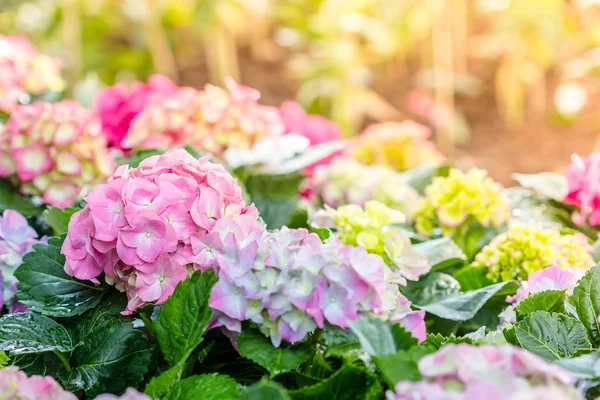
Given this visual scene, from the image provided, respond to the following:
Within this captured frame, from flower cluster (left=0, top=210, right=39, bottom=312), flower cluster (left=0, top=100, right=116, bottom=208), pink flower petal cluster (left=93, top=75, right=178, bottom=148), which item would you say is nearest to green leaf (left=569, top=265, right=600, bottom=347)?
flower cluster (left=0, top=210, right=39, bottom=312)

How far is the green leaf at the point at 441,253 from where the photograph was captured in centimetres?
101

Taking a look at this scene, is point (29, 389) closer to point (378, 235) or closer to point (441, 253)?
point (378, 235)

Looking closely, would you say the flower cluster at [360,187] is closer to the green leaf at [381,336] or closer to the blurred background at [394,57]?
the green leaf at [381,336]

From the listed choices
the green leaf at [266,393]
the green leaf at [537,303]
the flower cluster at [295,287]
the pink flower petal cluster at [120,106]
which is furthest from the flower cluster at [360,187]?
the green leaf at [266,393]

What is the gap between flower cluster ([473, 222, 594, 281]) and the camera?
3.19ft

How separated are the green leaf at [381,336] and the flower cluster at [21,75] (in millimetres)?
890

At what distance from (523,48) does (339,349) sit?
2.68 metres

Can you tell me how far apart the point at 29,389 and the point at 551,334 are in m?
0.48

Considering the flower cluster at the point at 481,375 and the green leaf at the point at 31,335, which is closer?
the flower cluster at the point at 481,375

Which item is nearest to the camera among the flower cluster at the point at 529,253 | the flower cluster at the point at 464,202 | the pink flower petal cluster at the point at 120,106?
the flower cluster at the point at 529,253

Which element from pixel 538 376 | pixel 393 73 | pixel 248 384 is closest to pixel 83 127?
pixel 248 384

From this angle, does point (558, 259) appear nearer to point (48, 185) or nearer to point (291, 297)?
point (291, 297)

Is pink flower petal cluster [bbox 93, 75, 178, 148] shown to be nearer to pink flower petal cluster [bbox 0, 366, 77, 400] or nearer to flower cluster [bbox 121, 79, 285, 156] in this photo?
flower cluster [bbox 121, 79, 285, 156]

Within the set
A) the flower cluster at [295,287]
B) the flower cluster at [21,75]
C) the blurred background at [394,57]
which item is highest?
the flower cluster at [21,75]
